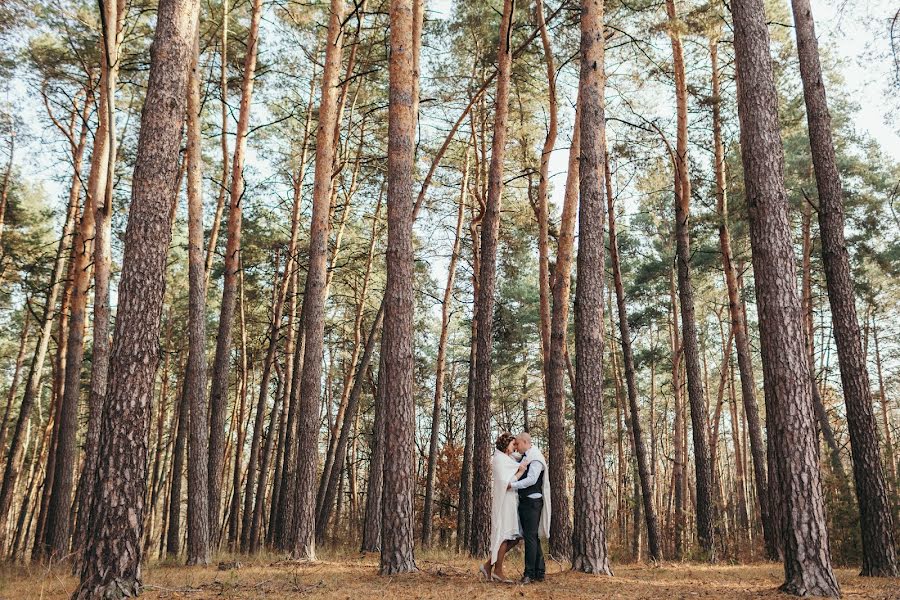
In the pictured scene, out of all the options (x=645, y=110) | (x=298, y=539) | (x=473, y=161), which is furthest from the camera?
(x=473, y=161)

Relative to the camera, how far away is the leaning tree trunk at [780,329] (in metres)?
5.23

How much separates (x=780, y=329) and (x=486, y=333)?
5360 mm

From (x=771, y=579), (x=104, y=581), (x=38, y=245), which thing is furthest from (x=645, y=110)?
(x=38, y=245)

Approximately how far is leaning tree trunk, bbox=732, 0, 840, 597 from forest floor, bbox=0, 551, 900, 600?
0.49 metres

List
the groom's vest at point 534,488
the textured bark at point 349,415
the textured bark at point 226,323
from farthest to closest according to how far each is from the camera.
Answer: the textured bark at point 349,415 < the textured bark at point 226,323 < the groom's vest at point 534,488

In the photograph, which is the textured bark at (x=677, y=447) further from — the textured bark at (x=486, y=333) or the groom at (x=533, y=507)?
the groom at (x=533, y=507)

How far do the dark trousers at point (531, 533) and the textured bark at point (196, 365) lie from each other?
193 inches

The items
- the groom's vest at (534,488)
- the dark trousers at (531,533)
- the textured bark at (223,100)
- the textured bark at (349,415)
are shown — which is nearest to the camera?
the dark trousers at (531,533)

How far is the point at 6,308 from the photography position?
19.2 m

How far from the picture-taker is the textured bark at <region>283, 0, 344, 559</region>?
9.23m

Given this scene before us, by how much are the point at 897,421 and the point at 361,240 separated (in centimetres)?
2936

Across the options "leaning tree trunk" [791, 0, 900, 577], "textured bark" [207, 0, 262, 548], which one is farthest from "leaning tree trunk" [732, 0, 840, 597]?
"textured bark" [207, 0, 262, 548]

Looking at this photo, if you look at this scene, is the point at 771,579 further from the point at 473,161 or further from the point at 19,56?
the point at 19,56

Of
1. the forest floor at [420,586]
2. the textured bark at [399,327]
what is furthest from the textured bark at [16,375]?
the textured bark at [399,327]
